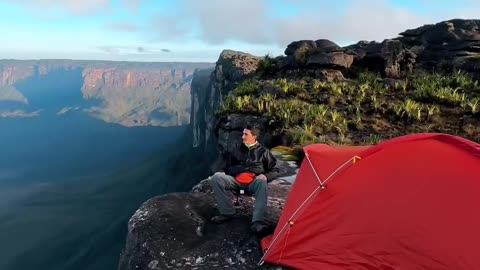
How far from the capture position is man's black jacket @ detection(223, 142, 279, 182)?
10.3m

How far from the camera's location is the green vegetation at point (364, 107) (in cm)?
1858

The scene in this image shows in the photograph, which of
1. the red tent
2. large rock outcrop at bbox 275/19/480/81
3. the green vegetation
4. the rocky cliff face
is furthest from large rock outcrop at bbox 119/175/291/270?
large rock outcrop at bbox 275/19/480/81

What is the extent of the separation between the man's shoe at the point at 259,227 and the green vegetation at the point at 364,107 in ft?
27.9

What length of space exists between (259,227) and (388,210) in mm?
2721

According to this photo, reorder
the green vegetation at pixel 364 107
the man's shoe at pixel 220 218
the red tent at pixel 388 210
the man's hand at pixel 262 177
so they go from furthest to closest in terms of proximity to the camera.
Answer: the green vegetation at pixel 364 107 < the man's shoe at pixel 220 218 < the man's hand at pixel 262 177 < the red tent at pixel 388 210

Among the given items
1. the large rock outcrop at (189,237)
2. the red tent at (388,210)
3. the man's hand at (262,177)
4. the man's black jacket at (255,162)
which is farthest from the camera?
the man's black jacket at (255,162)

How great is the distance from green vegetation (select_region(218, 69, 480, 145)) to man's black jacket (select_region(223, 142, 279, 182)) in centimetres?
725

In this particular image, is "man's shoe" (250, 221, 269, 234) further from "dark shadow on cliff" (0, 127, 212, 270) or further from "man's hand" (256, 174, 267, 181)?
"dark shadow on cliff" (0, 127, 212, 270)

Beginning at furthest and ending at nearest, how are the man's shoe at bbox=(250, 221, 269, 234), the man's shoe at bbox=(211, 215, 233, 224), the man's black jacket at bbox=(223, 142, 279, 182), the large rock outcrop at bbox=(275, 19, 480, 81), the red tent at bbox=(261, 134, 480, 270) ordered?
the large rock outcrop at bbox=(275, 19, 480, 81)
the man's black jacket at bbox=(223, 142, 279, 182)
the man's shoe at bbox=(211, 215, 233, 224)
the man's shoe at bbox=(250, 221, 269, 234)
the red tent at bbox=(261, 134, 480, 270)

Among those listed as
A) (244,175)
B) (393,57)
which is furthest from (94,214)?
(244,175)

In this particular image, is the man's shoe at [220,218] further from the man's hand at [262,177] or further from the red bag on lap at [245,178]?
the man's hand at [262,177]

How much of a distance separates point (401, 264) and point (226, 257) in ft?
10.7

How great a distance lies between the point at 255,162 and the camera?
1029 cm

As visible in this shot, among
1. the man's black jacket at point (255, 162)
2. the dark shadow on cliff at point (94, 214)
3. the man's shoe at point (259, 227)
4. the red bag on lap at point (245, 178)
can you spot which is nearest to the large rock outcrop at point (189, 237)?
the man's shoe at point (259, 227)
